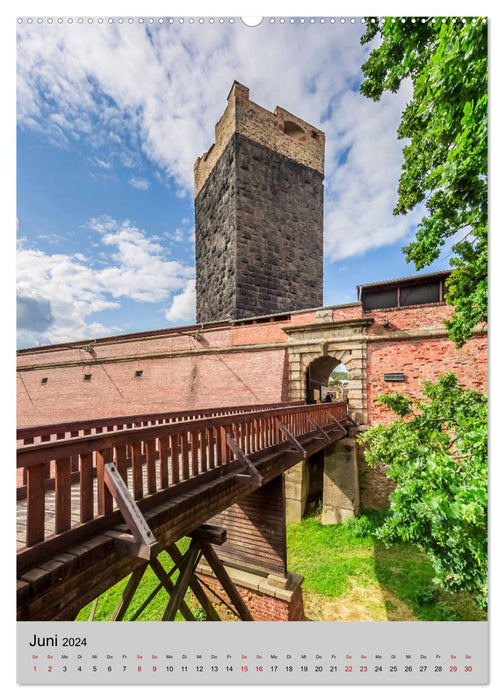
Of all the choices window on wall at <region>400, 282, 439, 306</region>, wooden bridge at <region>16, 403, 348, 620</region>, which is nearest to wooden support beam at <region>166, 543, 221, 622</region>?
wooden bridge at <region>16, 403, 348, 620</region>

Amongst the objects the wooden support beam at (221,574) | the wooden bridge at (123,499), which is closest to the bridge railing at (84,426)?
the wooden bridge at (123,499)

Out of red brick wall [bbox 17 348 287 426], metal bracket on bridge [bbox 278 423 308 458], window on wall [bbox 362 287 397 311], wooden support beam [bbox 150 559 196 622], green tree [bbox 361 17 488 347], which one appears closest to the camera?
green tree [bbox 361 17 488 347]

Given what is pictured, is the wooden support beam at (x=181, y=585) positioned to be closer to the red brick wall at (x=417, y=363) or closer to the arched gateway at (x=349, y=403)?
the arched gateway at (x=349, y=403)

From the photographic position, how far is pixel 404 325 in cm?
1019

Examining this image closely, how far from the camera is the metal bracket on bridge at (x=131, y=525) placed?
197 centimetres

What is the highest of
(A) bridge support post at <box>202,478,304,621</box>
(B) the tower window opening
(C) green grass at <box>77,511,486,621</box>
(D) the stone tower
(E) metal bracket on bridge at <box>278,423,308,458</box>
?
(B) the tower window opening

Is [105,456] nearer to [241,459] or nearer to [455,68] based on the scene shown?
[241,459]

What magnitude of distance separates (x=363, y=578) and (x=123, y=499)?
7.78 metres

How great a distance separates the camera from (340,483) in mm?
9992

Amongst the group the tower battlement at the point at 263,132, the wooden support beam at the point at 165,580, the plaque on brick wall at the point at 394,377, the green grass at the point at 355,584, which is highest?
the tower battlement at the point at 263,132

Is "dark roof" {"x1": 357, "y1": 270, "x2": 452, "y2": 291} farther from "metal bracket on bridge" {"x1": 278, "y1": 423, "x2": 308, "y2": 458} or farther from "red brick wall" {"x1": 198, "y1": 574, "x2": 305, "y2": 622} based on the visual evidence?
"red brick wall" {"x1": 198, "y1": 574, "x2": 305, "y2": 622}

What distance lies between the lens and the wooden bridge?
179cm

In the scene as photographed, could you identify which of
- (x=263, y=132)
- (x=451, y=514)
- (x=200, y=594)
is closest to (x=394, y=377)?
(x=200, y=594)

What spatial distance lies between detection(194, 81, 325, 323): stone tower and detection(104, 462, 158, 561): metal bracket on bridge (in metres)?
11.2
